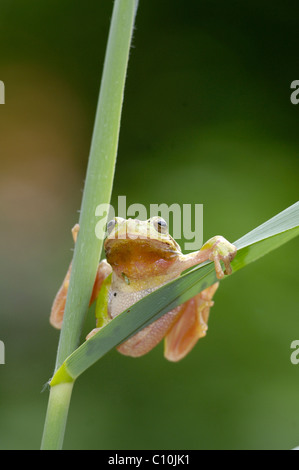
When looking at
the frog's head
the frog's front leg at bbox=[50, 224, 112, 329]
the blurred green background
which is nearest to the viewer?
the frog's head

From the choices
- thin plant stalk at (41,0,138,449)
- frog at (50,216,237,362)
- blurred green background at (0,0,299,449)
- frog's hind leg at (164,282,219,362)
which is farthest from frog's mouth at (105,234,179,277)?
blurred green background at (0,0,299,449)

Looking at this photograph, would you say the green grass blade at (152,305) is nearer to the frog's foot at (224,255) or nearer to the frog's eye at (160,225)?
the frog's foot at (224,255)

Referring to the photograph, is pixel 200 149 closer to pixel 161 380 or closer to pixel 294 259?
pixel 294 259

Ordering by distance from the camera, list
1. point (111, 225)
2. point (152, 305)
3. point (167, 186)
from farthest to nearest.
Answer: point (167, 186) < point (111, 225) < point (152, 305)

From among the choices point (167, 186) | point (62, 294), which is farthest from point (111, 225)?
point (167, 186)

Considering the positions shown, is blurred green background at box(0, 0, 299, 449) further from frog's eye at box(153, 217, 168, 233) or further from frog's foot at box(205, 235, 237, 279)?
frog's foot at box(205, 235, 237, 279)

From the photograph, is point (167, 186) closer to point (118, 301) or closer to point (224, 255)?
point (118, 301)

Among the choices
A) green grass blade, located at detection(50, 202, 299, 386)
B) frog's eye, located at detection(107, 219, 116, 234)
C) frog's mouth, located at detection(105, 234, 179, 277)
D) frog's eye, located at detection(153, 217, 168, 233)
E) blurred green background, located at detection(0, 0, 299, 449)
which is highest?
blurred green background, located at detection(0, 0, 299, 449)
